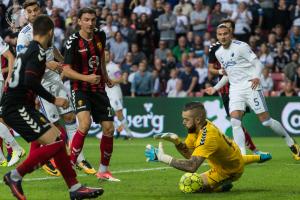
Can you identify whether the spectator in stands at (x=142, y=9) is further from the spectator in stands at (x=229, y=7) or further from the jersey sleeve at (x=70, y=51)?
the jersey sleeve at (x=70, y=51)

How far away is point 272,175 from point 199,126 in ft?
9.28

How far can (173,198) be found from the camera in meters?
10.2

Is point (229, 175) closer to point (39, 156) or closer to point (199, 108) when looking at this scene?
point (199, 108)

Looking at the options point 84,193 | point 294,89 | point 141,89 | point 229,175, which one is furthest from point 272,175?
point 141,89

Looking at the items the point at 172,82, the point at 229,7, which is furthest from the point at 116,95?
the point at 229,7

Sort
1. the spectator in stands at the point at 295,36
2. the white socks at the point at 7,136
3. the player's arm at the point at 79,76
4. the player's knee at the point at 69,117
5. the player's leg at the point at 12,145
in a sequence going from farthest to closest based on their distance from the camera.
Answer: the spectator in stands at the point at 295,36 → the white socks at the point at 7,136 → the player's leg at the point at 12,145 → the player's knee at the point at 69,117 → the player's arm at the point at 79,76

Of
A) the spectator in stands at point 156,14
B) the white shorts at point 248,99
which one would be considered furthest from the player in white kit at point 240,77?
the spectator in stands at point 156,14

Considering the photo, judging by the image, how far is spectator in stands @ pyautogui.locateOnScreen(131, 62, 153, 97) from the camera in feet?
84.8

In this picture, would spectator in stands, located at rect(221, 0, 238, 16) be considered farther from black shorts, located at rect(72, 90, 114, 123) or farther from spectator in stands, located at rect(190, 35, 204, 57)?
black shorts, located at rect(72, 90, 114, 123)

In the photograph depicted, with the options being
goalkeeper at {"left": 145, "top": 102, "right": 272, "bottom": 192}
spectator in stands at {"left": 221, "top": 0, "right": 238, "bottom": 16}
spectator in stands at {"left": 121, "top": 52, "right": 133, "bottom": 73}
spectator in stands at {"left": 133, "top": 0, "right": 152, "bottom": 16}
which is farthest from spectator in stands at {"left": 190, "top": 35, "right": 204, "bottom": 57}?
goalkeeper at {"left": 145, "top": 102, "right": 272, "bottom": 192}

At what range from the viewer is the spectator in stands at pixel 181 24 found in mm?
28078

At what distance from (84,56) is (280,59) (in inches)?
577

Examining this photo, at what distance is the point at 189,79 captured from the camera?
25625mm

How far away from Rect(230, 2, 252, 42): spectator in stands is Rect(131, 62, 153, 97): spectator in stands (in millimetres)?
3308
